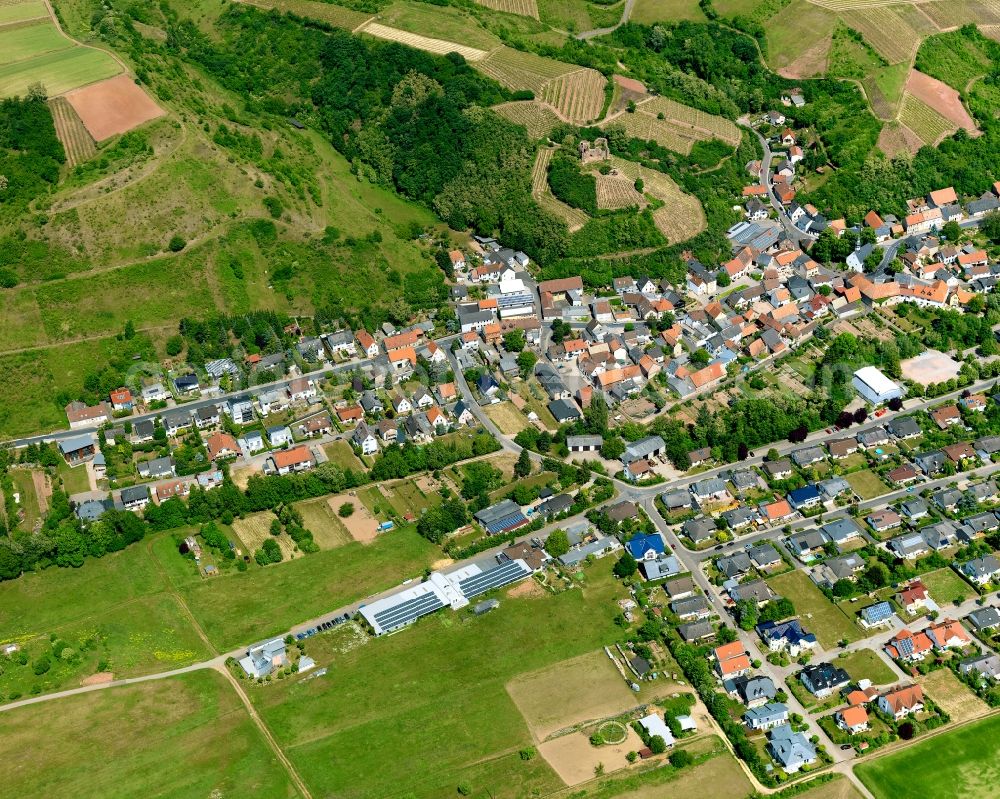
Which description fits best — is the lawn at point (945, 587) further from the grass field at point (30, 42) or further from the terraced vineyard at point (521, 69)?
the grass field at point (30, 42)

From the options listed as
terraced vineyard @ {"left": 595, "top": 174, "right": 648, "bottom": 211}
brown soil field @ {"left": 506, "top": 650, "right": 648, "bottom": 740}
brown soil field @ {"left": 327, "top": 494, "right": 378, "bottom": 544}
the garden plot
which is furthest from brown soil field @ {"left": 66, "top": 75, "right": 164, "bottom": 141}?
brown soil field @ {"left": 506, "top": 650, "right": 648, "bottom": 740}

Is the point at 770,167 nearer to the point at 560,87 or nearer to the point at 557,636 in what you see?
the point at 560,87

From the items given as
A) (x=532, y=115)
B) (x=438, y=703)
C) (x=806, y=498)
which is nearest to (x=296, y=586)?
(x=438, y=703)

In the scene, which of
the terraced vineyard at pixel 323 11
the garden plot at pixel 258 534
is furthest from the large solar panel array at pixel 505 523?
the terraced vineyard at pixel 323 11

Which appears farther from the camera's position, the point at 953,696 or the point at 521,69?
the point at 521,69

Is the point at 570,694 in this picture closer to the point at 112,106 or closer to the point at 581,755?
the point at 581,755

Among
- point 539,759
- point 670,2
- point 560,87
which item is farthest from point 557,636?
point 670,2
